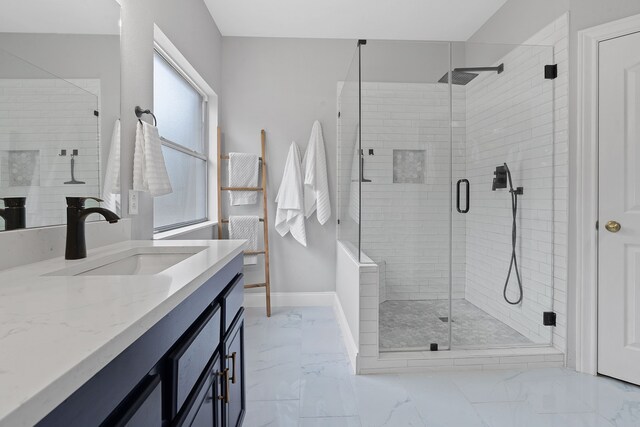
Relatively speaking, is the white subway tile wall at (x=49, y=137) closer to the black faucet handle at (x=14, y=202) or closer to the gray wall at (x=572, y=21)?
the black faucet handle at (x=14, y=202)

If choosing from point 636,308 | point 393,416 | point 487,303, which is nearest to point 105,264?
point 393,416

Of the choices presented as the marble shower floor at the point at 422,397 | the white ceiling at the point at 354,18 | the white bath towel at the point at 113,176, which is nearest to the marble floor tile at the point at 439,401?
the marble shower floor at the point at 422,397

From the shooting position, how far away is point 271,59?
10.4ft

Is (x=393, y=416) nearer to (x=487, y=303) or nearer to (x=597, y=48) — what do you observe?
(x=487, y=303)

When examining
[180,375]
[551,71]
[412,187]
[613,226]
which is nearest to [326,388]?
[180,375]

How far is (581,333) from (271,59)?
322cm

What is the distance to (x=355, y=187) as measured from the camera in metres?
2.56

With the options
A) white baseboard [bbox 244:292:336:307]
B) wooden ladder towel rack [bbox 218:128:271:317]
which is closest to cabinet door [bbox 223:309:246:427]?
wooden ladder towel rack [bbox 218:128:271:317]

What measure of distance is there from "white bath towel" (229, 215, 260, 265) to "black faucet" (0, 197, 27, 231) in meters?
2.02

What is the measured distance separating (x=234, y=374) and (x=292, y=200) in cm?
195

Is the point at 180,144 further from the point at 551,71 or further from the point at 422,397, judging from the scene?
the point at 551,71

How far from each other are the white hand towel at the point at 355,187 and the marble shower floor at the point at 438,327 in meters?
0.71

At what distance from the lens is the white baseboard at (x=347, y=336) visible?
2059mm

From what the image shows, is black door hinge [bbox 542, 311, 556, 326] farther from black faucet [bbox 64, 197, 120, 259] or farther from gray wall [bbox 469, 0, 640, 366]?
black faucet [bbox 64, 197, 120, 259]
